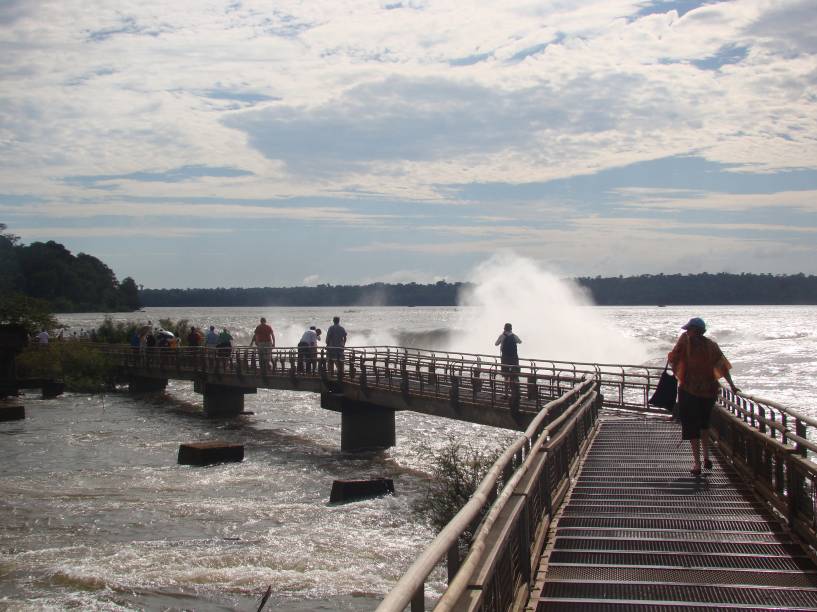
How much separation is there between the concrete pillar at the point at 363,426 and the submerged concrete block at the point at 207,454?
3.77m

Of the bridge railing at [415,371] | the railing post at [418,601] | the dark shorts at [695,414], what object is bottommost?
the bridge railing at [415,371]

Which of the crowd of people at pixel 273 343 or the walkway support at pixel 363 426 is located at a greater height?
the crowd of people at pixel 273 343

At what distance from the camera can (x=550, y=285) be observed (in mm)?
92688

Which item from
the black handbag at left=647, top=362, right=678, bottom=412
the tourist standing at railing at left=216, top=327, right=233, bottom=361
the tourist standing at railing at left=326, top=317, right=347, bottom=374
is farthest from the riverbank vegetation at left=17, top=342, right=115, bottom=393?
the black handbag at left=647, top=362, right=678, bottom=412

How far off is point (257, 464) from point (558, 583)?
18626 millimetres

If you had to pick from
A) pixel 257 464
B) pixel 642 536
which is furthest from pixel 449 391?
pixel 642 536

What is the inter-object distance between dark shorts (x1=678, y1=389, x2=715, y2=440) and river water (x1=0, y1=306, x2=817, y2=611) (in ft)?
15.1

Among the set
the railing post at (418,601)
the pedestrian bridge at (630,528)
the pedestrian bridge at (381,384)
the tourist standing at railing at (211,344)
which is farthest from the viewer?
the tourist standing at railing at (211,344)

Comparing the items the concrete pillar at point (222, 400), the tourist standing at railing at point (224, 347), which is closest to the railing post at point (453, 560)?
the tourist standing at railing at point (224, 347)

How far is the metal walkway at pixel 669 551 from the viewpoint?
5.75 m

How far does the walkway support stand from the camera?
87.8 ft

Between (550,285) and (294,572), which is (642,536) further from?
(550,285)

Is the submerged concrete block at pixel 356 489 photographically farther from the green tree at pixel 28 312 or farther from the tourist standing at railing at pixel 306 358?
the green tree at pixel 28 312

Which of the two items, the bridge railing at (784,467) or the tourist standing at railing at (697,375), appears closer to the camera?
the bridge railing at (784,467)
